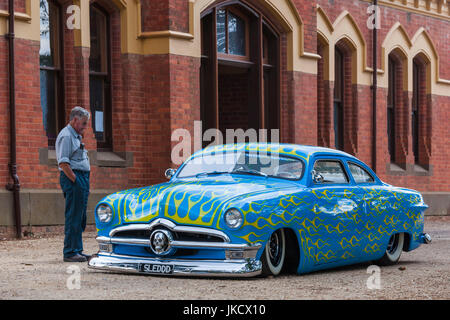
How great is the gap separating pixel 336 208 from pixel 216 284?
2054 mm

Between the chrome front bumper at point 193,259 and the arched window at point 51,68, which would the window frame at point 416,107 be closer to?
the arched window at point 51,68

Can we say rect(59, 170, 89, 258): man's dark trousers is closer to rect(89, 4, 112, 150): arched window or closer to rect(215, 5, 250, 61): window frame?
rect(89, 4, 112, 150): arched window

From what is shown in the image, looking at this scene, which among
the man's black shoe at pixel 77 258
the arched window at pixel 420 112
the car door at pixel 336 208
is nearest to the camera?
the car door at pixel 336 208

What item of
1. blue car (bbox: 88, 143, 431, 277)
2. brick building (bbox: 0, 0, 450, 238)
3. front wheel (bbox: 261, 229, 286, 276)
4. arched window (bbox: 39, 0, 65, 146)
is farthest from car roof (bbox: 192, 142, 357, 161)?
arched window (bbox: 39, 0, 65, 146)

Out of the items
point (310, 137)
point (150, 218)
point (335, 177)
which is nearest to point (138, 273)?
point (150, 218)

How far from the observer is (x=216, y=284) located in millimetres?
8680

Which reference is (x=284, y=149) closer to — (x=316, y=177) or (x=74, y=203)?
(x=316, y=177)

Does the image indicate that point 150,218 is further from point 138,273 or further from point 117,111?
point 117,111

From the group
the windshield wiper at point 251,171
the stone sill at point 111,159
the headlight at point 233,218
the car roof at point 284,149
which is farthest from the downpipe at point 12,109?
the headlight at point 233,218

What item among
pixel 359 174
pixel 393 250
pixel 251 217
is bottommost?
pixel 393 250

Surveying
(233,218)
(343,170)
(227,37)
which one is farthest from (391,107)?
(233,218)

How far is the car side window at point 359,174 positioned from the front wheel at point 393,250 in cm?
82

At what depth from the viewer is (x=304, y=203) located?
9.66 meters

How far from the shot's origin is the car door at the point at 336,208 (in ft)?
32.6
